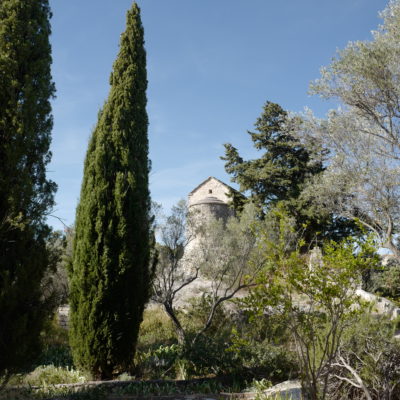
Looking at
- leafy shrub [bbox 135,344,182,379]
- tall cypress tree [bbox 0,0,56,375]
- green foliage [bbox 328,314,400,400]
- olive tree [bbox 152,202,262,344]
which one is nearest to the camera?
green foliage [bbox 328,314,400,400]

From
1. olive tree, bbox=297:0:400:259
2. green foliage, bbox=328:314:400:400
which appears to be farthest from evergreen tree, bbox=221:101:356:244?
green foliage, bbox=328:314:400:400

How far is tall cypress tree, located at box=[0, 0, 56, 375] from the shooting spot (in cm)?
546

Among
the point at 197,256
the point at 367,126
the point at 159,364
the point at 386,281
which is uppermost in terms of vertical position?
the point at 367,126

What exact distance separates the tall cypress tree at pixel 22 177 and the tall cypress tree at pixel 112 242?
160 cm

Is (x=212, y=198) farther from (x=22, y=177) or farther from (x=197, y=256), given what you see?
(x=22, y=177)

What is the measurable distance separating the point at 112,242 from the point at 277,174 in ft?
54.3

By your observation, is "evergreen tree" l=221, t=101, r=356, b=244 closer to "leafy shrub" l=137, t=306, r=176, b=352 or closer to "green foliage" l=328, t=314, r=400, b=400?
"leafy shrub" l=137, t=306, r=176, b=352

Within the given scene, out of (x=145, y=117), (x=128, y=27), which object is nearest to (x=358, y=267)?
(x=145, y=117)

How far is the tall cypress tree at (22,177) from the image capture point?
546cm

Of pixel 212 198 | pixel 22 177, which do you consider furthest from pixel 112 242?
pixel 212 198

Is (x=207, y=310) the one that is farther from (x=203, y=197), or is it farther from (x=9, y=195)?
(x=203, y=197)

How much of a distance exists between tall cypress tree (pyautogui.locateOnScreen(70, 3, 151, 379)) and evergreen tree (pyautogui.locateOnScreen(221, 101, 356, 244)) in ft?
46.3

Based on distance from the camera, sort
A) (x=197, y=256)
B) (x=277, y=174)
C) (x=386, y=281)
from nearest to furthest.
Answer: (x=197, y=256) < (x=386, y=281) < (x=277, y=174)

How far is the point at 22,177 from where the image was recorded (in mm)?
5805
